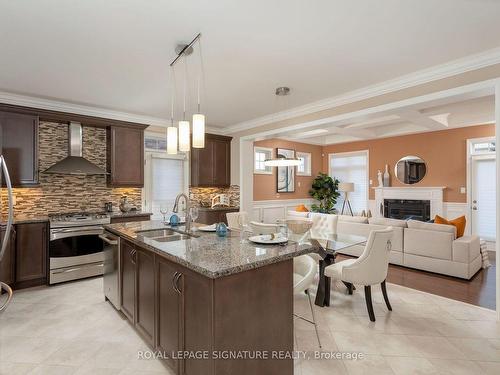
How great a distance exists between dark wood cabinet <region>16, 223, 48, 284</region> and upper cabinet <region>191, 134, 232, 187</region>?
271cm

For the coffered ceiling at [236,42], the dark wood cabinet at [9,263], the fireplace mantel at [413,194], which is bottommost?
the dark wood cabinet at [9,263]

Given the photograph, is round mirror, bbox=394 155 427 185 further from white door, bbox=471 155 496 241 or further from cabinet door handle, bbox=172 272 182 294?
cabinet door handle, bbox=172 272 182 294

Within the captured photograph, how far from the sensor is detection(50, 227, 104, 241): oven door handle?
3.86 meters

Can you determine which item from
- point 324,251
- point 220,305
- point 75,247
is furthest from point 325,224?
point 75,247

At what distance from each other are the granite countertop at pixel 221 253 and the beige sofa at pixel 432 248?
3114mm

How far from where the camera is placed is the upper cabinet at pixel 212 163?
18.8 feet

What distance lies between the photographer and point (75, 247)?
4.02 metres

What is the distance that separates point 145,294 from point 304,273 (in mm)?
1383

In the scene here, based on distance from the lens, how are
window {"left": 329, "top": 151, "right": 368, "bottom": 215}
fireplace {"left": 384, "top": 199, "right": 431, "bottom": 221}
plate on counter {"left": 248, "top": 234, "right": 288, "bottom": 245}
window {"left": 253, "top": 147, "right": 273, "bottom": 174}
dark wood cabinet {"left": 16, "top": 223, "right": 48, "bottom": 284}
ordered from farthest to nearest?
1. window {"left": 329, "top": 151, "right": 368, "bottom": 215}
2. window {"left": 253, "top": 147, "right": 273, "bottom": 174}
3. fireplace {"left": 384, "top": 199, "right": 431, "bottom": 221}
4. dark wood cabinet {"left": 16, "top": 223, "right": 48, "bottom": 284}
5. plate on counter {"left": 248, "top": 234, "right": 288, "bottom": 245}

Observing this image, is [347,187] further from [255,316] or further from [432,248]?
[255,316]

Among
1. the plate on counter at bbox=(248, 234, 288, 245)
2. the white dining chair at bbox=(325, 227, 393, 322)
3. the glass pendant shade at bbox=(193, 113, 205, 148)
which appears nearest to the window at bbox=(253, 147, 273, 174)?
the white dining chair at bbox=(325, 227, 393, 322)

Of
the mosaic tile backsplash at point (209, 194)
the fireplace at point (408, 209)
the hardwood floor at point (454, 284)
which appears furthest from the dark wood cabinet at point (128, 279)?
the fireplace at point (408, 209)

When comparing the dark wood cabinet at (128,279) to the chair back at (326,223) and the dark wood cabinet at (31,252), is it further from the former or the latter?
the chair back at (326,223)

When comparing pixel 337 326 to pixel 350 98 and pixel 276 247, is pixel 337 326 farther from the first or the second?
pixel 350 98
